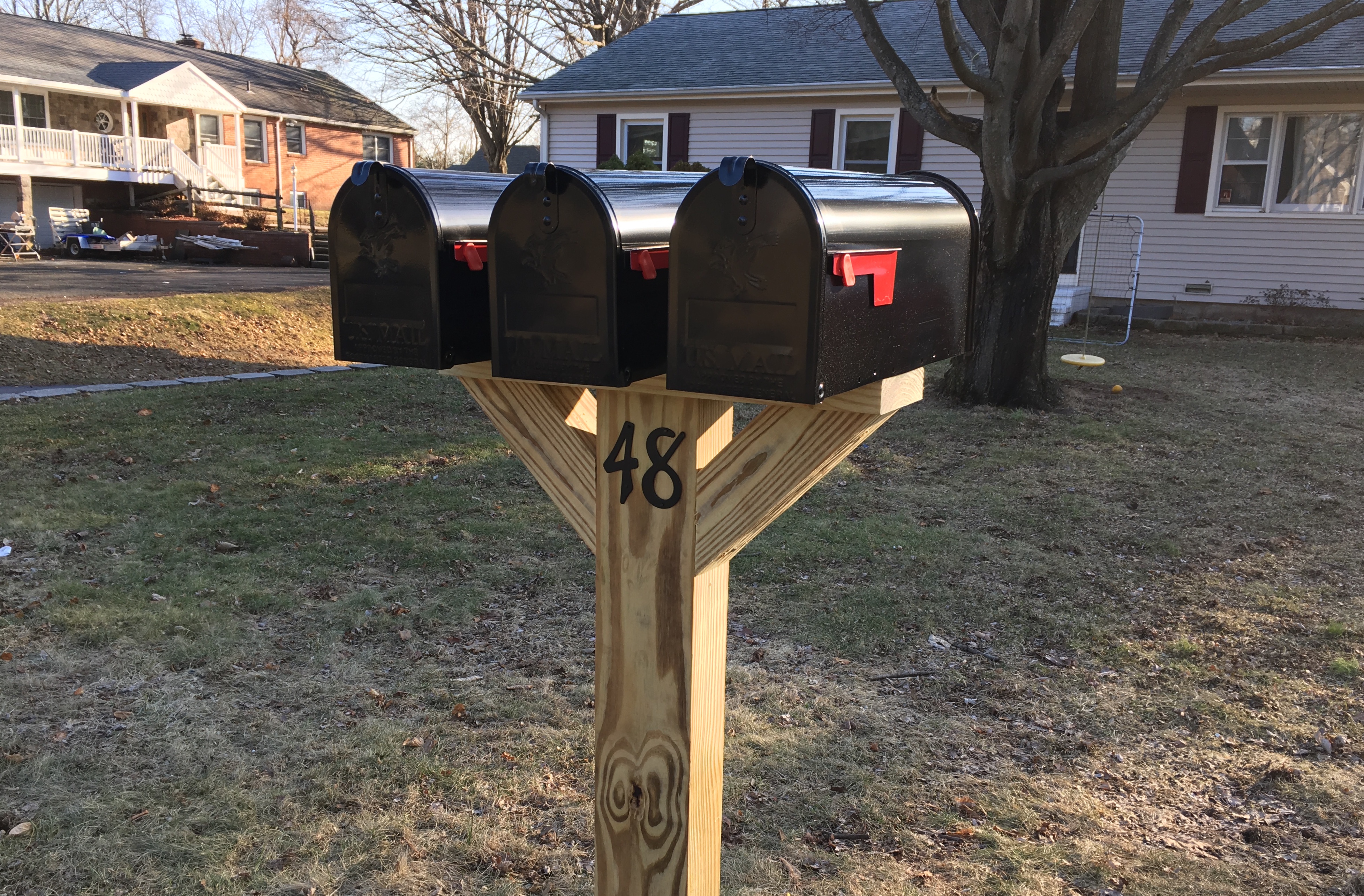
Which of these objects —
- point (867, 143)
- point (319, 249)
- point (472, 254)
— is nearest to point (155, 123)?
point (319, 249)

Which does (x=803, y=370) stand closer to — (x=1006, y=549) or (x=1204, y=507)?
(x=1006, y=549)

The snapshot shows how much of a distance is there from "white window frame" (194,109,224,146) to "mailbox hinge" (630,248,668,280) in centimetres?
3151

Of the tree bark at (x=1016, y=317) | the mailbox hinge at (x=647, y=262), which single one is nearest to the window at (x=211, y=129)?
the tree bark at (x=1016, y=317)

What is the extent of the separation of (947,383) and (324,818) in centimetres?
713

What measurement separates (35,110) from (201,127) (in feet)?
14.6

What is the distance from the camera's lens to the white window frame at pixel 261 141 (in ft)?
99.2

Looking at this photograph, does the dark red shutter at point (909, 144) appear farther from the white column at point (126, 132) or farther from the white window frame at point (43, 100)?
the white window frame at point (43, 100)

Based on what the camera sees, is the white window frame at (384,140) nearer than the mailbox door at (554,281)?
No

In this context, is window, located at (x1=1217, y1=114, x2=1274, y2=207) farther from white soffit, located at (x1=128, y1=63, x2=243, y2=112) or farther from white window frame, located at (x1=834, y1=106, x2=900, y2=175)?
white soffit, located at (x1=128, y1=63, x2=243, y2=112)

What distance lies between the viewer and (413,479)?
621 cm

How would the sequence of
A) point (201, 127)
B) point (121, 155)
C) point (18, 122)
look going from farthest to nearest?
1. point (201, 127)
2. point (121, 155)
3. point (18, 122)

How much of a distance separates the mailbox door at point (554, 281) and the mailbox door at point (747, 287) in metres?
0.13

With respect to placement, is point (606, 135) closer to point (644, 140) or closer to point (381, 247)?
point (644, 140)

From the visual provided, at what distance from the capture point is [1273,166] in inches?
558
